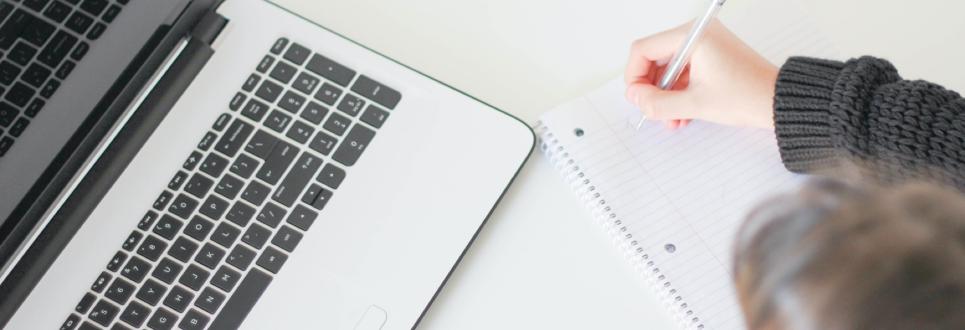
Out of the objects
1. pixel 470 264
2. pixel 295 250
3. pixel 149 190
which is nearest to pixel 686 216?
pixel 470 264

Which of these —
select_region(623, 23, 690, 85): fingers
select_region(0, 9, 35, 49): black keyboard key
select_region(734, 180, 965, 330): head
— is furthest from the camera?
select_region(623, 23, 690, 85): fingers

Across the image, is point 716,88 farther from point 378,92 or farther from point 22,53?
point 22,53

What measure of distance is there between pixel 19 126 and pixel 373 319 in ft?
0.85

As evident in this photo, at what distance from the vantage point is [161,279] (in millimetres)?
606

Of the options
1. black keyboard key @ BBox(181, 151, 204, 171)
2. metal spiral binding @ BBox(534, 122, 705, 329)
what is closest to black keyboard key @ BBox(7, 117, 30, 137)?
black keyboard key @ BBox(181, 151, 204, 171)

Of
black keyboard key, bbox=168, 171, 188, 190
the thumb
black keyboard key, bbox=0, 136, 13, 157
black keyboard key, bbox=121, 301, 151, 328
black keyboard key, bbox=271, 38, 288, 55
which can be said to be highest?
the thumb

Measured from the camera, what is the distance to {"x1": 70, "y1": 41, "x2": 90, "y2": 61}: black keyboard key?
62cm

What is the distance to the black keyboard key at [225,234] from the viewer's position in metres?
0.62

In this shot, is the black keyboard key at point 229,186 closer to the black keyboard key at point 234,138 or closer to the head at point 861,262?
the black keyboard key at point 234,138

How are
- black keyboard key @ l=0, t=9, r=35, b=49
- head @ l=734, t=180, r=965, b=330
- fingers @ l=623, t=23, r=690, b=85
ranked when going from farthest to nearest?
fingers @ l=623, t=23, r=690, b=85, black keyboard key @ l=0, t=9, r=35, b=49, head @ l=734, t=180, r=965, b=330

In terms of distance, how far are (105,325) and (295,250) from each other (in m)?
0.13

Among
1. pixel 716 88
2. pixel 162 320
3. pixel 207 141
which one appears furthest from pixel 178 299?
pixel 716 88

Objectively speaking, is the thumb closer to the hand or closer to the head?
the hand

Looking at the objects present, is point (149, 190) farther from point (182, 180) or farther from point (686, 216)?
point (686, 216)
